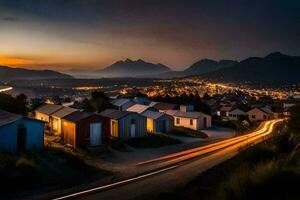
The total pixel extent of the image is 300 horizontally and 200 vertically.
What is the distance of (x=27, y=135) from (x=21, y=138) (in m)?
0.46

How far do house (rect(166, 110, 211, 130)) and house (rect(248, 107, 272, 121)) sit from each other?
2959cm

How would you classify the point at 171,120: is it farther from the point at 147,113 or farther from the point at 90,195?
the point at 90,195

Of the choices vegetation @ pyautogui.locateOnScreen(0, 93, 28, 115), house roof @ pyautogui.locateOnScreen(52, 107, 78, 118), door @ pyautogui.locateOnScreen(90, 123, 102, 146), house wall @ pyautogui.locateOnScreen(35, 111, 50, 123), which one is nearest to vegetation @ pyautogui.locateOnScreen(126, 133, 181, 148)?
door @ pyautogui.locateOnScreen(90, 123, 102, 146)

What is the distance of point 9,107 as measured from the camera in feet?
120

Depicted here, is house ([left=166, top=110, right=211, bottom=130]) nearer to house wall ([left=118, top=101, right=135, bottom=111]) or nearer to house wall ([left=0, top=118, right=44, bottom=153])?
house wall ([left=118, top=101, right=135, bottom=111])

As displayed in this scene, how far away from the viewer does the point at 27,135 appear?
23.8 metres

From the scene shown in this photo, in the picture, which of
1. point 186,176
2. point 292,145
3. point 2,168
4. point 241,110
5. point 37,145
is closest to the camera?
point 2,168

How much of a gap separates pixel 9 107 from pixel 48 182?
24089 millimetres

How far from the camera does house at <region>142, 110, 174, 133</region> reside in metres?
39.2

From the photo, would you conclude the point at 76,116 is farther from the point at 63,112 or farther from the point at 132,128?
the point at 132,128

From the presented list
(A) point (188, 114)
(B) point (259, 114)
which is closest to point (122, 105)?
(A) point (188, 114)

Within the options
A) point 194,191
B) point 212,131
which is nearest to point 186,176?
point 194,191

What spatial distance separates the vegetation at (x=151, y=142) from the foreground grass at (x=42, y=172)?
10.0m

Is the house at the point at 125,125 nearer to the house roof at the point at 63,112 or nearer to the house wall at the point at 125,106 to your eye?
the house roof at the point at 63,112
